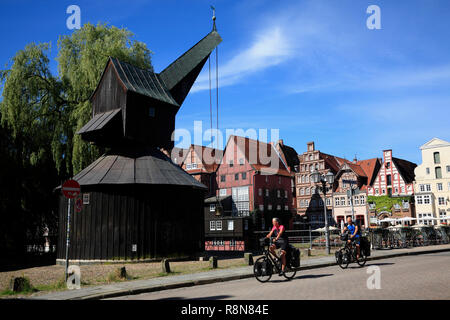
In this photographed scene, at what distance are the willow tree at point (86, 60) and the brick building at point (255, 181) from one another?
3389cm

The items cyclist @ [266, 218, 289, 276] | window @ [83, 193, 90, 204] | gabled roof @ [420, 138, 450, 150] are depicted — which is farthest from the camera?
gabled roof @ [420, 138, 450, 150]

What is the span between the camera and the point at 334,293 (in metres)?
8.95

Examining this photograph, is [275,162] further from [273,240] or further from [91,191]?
[273,240]

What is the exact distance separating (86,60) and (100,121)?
6881 mm

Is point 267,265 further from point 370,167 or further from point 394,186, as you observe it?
point 370,167

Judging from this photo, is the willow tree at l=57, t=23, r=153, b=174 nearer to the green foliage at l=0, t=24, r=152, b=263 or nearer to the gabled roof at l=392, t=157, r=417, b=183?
the green foliage at l=0, t=24, r=152, b=263

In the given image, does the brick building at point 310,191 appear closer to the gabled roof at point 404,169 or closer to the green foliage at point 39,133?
the gabled roof at point 404,169

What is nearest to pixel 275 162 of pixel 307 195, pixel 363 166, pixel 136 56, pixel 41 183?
pixel 307 195

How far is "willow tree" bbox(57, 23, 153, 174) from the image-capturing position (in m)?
25.7

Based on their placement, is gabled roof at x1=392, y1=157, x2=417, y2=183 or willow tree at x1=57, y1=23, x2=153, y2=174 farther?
gabled roof at x1=392, y1=157, x2=417, y2=183

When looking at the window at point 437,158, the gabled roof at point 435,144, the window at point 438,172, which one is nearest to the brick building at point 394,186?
the window at point 438,172

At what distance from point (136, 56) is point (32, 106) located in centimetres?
863

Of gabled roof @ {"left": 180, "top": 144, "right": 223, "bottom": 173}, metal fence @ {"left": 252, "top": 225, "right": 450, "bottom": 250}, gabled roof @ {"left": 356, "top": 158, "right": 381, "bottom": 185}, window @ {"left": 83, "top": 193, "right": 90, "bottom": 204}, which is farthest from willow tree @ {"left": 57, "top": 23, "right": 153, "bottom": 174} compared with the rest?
gabled roof @ {"left": 356, "top": 158, "right": 381, "bottom": 185}

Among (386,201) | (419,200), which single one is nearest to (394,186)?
(386,201)
